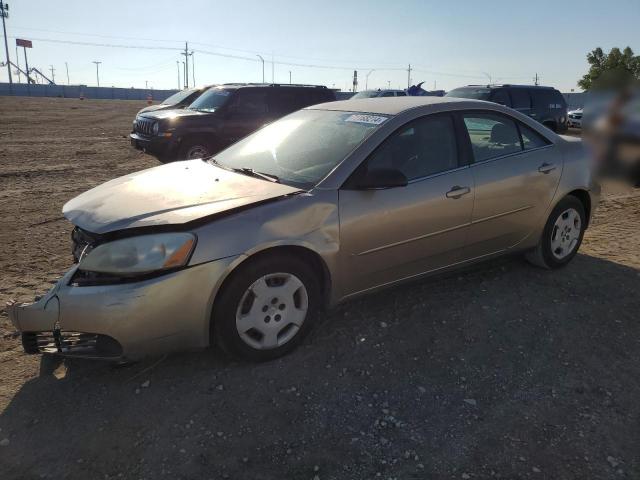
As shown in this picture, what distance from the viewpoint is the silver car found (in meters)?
2.70

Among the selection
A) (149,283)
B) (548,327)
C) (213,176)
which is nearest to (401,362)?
(548,327)

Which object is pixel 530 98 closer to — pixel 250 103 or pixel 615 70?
pixel 250 103

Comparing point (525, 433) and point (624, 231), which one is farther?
point (624, 231)

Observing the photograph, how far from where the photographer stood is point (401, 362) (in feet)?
10.2

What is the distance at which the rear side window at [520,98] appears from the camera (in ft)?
39.2

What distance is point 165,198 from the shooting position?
3113mm

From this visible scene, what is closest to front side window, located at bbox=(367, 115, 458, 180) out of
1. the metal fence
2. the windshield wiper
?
the windshield wiper

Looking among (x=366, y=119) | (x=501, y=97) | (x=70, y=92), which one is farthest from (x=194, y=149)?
(x=70, y=92)

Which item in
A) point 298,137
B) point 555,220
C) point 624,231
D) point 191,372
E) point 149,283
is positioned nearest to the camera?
point 149,283

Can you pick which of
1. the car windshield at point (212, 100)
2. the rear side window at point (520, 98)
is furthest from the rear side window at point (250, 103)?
the rear side window at point (520, 98)

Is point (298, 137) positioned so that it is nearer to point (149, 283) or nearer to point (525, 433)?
point (149, 283)

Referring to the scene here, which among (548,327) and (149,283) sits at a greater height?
(149,283)

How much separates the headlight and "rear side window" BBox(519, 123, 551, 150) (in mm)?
2942

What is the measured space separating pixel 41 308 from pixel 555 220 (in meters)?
3.97
